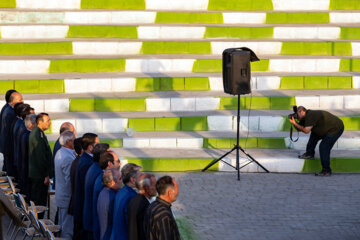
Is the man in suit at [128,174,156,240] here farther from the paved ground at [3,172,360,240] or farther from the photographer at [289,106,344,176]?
the photographer at [289,106,344,176]

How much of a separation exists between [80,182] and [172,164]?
3655 millimetres

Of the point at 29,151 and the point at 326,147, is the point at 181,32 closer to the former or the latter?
the point at 326,147

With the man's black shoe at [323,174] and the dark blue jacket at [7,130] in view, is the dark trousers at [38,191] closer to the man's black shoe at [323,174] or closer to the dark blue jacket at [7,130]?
the dark blue jacket at [7,130]

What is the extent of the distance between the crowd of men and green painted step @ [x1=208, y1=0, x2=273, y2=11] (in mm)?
5888

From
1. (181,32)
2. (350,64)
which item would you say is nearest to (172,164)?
(181,32)

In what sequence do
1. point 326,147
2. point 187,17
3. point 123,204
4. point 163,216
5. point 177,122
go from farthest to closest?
point 187,17 → point 177,122 → point 326,147 → point 123,204 → point 163,216

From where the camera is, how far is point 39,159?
9188 millimetres

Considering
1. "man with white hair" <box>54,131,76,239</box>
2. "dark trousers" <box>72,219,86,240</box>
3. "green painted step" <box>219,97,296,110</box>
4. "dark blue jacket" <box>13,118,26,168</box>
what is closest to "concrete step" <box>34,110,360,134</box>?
"green painted step" <box>219,97,296,110</box>

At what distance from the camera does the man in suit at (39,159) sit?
361 inches

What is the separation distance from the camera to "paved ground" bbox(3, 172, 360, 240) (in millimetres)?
8852

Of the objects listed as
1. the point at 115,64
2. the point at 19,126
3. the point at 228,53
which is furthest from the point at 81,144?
the point at 115,64

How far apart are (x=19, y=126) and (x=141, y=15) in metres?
5.70

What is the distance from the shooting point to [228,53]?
36.4 feet

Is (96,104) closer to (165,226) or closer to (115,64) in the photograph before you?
(115,64)
